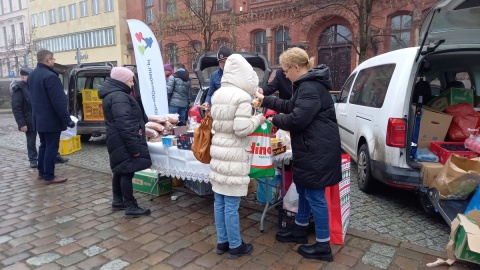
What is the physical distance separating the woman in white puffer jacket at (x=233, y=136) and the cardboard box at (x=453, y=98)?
3198 millimetres

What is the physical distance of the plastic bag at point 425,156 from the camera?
4188 millimetres

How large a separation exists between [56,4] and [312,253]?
46.5 metres

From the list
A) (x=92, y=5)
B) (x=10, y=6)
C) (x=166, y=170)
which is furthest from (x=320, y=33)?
(x=10, y=6)

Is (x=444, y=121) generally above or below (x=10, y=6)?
below

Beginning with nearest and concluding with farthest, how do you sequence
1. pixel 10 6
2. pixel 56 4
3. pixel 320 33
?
pixel 320 33 < pixel 56 4 < pixel 10 6

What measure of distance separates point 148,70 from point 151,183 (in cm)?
212

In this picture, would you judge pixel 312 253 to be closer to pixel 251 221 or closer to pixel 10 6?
pixel 251 221

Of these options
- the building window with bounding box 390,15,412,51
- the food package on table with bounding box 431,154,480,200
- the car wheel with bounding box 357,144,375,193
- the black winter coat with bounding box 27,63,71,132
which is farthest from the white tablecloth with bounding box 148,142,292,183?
the building window with bounding box 390,15,412,51

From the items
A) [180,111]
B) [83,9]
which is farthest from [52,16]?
[180,111]

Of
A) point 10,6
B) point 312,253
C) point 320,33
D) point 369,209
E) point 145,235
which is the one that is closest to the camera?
point 312,253

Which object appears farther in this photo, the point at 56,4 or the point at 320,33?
the point at 56,4

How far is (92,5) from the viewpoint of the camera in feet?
119

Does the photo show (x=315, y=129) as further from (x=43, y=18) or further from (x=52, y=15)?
(x=43, y=18)

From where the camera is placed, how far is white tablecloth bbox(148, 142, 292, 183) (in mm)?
3909
